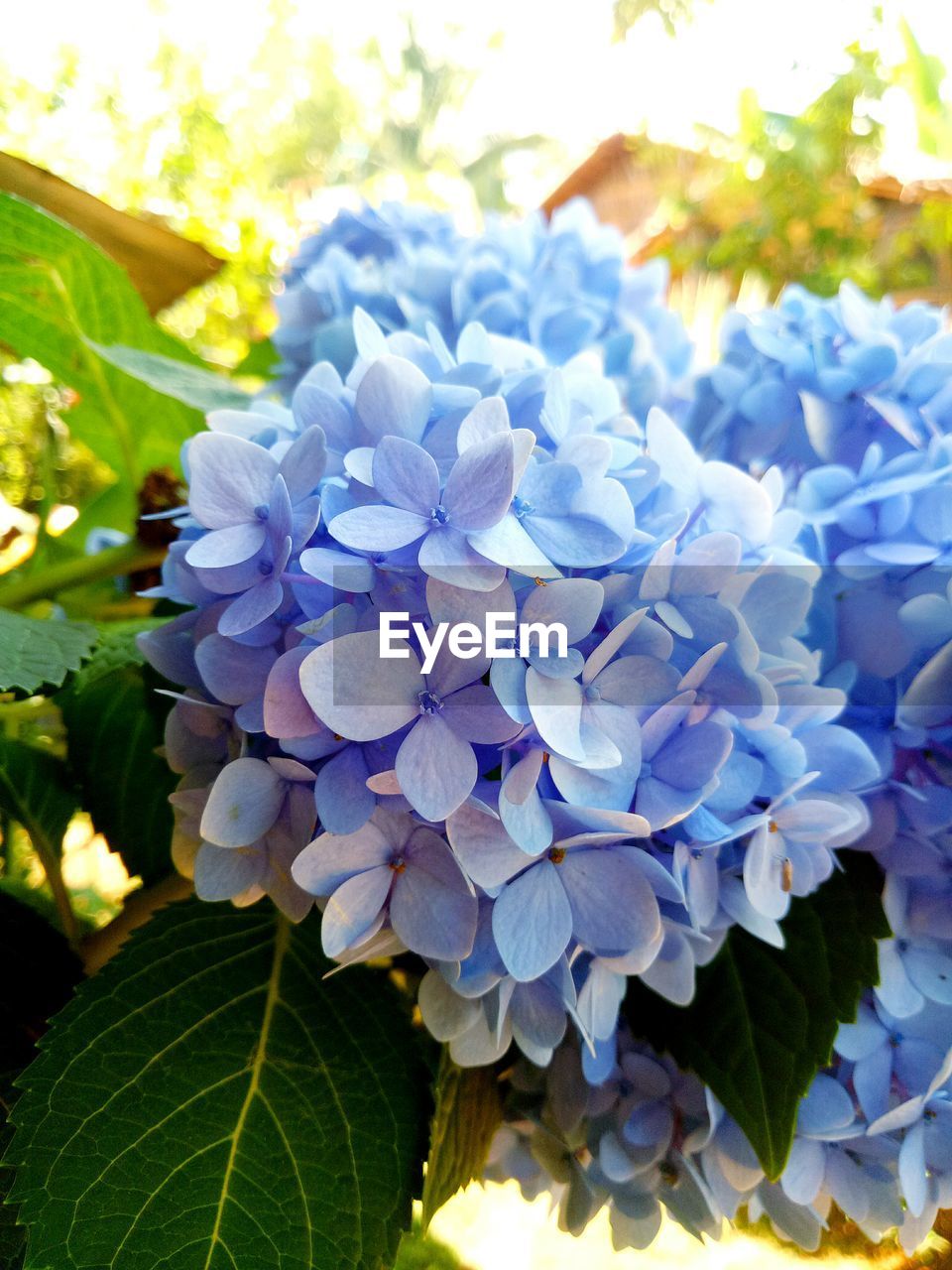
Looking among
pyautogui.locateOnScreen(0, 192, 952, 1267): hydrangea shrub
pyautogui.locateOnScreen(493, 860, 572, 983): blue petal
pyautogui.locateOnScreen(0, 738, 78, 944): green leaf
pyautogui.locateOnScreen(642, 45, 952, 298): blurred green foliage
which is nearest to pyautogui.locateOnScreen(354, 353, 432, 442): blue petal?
pyautogui.locateOnScreen(0, 192, 952, 1267): hydrangea shrub

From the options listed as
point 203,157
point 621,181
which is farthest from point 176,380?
point 621,181

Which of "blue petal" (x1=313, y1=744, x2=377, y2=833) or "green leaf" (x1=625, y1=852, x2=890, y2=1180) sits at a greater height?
"blue petal" (x1=313, y1=744, x2=377, y2=833)

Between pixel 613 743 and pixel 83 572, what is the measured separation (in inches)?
9.6

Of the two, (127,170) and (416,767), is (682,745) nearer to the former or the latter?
(416,767)

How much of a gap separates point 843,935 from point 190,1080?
0.19 m

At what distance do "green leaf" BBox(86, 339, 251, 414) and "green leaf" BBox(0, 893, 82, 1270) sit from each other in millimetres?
176

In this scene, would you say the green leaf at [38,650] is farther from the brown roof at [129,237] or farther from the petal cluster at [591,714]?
the brown roof at [129,237]

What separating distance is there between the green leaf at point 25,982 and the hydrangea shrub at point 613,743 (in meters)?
0.05

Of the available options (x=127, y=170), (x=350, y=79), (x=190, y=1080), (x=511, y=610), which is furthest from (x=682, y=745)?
(x=350, y=79)

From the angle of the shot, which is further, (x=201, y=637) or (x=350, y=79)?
(x=350, y=79)

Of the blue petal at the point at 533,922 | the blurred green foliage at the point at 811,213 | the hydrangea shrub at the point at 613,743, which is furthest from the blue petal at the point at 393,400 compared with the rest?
the blurred green foliage at the point at 811,213

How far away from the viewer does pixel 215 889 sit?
24 cm

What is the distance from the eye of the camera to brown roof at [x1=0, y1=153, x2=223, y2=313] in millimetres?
380

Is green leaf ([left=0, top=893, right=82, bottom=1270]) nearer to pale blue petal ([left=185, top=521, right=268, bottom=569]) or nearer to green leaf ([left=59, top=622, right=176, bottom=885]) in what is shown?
green leaf ([left=59, top=622, right=176, bottom=885])
